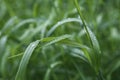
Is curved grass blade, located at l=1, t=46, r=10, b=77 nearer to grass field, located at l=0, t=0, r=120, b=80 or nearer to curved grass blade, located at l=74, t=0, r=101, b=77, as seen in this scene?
grass field, located at l=0, t=0, r=120, b=80

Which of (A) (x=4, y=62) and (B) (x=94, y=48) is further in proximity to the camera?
(A) (x=4, y=62)

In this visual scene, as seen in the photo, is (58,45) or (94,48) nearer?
(94,48)

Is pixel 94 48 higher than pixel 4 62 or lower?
lower

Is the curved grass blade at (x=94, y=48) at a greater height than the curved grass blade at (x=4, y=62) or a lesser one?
lesser

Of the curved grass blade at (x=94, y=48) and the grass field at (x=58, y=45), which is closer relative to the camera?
the curved grass blade at (x=94, y=48)

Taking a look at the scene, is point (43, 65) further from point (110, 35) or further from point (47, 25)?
point (110, 35)

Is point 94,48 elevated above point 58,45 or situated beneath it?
situated beneath

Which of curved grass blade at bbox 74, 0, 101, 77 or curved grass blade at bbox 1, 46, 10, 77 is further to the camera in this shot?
curved grass blade at bbox 1, 46, 10, 77

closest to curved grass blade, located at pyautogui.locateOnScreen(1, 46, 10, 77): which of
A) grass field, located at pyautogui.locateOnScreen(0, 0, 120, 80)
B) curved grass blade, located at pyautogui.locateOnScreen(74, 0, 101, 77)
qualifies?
grass field, located at pyautogui.locateOnScreen(0, 0, 120, 80)

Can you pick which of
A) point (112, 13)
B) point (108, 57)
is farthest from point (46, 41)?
point (112, 13)

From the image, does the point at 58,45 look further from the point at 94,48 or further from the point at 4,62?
the point at 94,48

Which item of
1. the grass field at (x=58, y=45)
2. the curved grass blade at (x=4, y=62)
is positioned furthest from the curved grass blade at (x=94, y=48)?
the curved grass blade at (x=4, y=62)

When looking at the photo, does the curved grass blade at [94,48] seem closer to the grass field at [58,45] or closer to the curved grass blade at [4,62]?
the grass field at [58,45]

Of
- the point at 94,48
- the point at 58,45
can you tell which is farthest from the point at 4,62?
the point at 94,48
